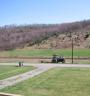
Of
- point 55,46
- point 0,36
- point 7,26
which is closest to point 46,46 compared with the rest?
point 55,46

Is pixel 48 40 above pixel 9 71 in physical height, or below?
above

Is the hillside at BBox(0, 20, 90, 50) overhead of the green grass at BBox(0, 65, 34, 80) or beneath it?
overhead

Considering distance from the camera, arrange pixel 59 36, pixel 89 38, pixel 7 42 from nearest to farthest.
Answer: pixel 89 38 → pixel 59 36 → pixel 7 42

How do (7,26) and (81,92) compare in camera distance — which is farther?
(7,26)

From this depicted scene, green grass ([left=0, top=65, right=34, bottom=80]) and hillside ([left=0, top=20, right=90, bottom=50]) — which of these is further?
hillside ([left=0, top=20, right=90, bottom=50])

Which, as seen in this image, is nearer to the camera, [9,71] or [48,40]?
[9,71]

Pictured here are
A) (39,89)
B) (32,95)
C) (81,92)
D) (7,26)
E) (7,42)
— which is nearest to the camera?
(32,95)

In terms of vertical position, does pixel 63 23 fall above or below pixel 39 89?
above

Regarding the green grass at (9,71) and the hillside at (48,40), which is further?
the hillside at (48,40)

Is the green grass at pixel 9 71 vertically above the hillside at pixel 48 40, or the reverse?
A: the hillside at pixel 48 40

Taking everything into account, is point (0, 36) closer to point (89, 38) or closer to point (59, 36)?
point (59, 36)

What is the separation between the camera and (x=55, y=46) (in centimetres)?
10794

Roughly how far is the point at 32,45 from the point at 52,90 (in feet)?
314

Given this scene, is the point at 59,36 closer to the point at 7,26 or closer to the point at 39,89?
the point at 7,26
